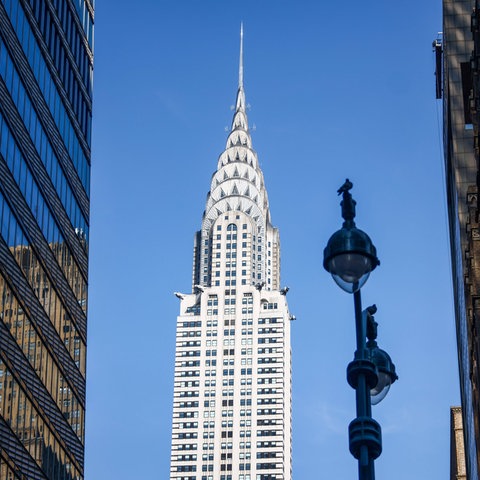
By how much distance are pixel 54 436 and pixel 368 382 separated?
47.1m

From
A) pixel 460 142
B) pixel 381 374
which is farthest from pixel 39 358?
pixel 460 142

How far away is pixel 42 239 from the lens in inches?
2776

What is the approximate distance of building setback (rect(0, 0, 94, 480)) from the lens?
6369 cm

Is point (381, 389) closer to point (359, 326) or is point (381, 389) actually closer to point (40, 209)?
point (359, 326)

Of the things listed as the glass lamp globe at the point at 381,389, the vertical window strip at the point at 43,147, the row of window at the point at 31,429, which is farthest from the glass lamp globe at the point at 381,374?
the vertical window strip at the point at 43,147

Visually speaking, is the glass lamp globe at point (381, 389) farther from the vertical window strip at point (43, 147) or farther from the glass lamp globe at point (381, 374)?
the vertical window strip at point (43, 147)

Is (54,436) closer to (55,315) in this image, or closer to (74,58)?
(55,315)

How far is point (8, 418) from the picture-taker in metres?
61.9

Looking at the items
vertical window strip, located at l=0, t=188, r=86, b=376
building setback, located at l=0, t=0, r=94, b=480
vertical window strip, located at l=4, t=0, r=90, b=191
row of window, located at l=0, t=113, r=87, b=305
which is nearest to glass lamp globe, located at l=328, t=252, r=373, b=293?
building setback, located at l=0, t=0, r=94, b=480

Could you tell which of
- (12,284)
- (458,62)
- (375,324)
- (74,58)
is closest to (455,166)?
(458,62)

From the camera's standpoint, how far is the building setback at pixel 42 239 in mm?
63688

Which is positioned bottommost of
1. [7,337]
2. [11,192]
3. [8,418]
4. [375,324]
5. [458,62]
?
[375,324]

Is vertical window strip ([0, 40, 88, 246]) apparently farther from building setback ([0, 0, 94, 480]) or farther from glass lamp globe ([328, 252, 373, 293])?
glass lamp globe ([328, 252, 373, 293])

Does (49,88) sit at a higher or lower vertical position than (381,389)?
higher
